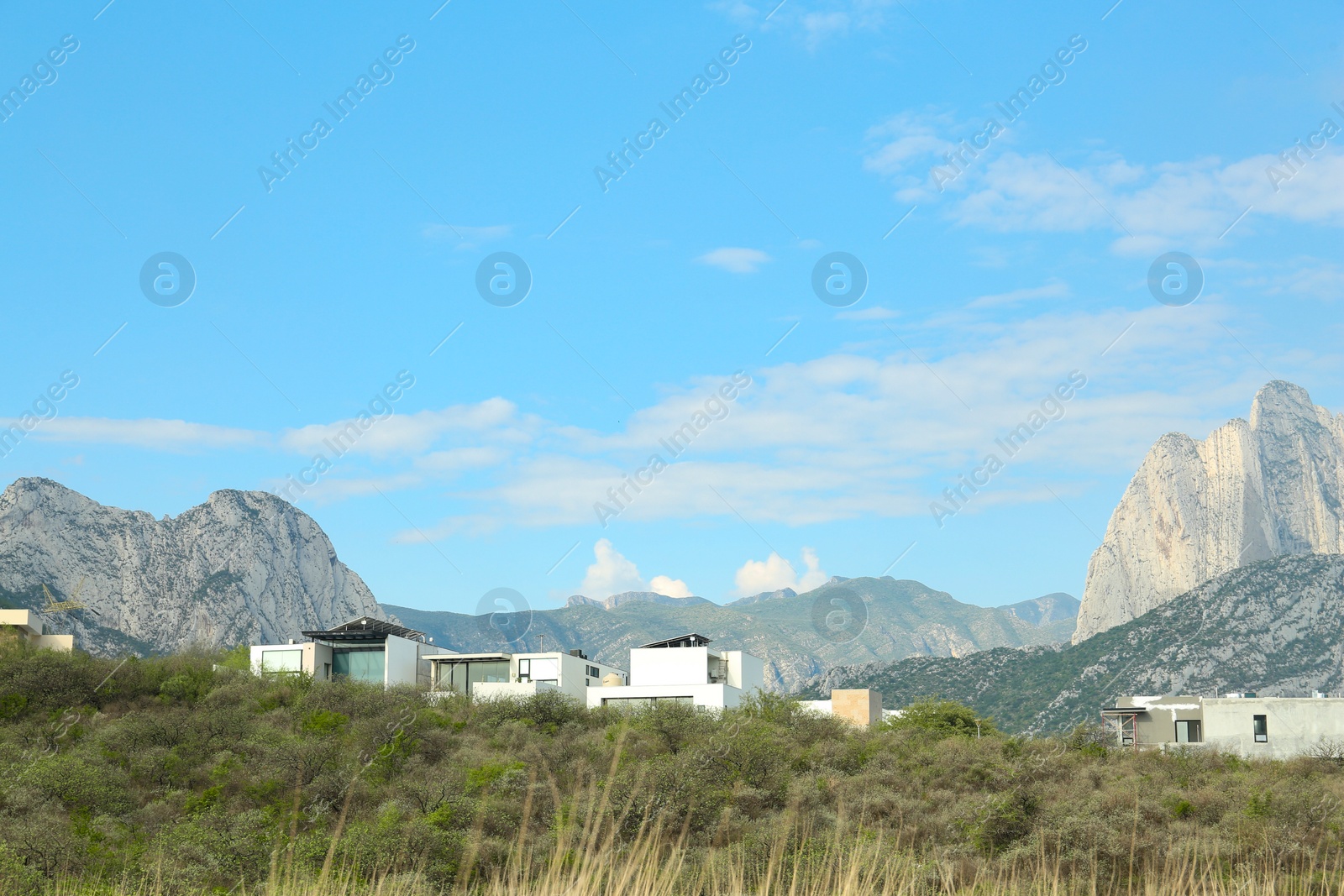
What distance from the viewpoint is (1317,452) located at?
192 metres

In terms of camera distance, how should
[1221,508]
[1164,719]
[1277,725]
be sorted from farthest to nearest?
[1221,508] → [1164,719] → [1277,725]

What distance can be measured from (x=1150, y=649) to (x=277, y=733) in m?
97.1

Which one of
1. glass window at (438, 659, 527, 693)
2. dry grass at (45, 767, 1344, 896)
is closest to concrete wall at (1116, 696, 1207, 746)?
dry grass at (45, 767, 1344, 896)

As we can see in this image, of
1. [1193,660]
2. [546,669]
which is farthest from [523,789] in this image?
[1193,660]

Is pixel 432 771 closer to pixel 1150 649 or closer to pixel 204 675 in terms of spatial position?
pixel 204 675

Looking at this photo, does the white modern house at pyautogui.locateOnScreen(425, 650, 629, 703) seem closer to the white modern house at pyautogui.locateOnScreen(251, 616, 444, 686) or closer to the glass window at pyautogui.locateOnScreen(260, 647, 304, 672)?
the white modern house at pyautogui.locateOnScreen(251, 616, 444, 686)

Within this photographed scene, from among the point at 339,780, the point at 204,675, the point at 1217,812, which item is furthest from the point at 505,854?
the point at 204,675

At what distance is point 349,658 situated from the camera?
65.6 meters

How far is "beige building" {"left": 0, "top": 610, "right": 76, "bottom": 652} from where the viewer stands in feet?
203

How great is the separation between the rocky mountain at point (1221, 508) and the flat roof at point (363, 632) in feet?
446

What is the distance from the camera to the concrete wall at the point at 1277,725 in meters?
57.6

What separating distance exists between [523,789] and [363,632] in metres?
31.0

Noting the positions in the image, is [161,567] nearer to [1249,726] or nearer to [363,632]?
[363,632]

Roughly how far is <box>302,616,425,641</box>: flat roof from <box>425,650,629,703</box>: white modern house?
9.44 ft
